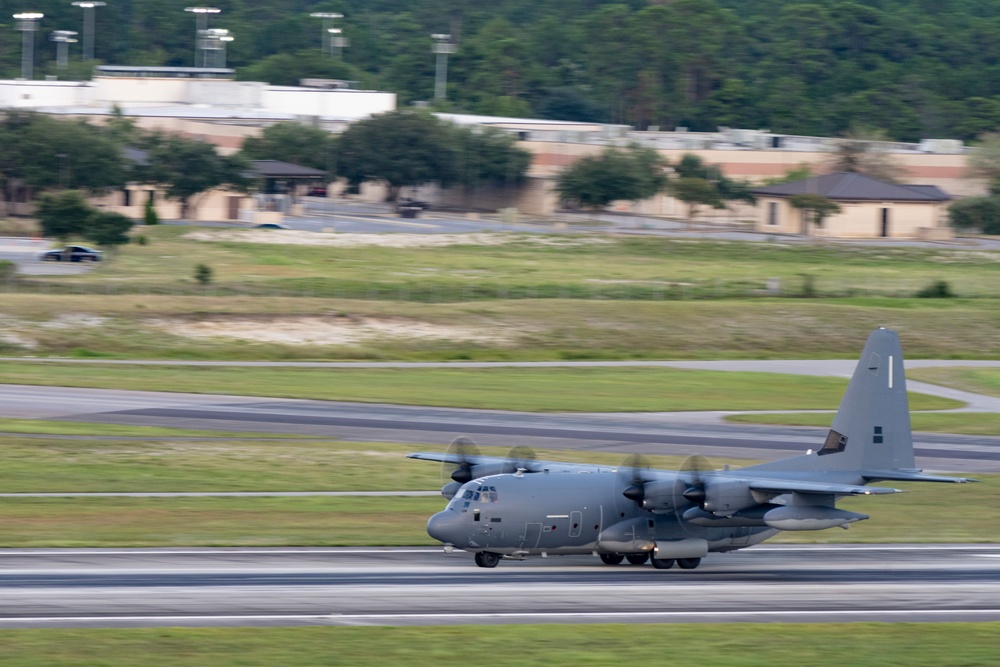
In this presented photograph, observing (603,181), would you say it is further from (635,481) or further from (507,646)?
A: (507,646)

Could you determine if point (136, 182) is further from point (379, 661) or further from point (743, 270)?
point (379, 661)

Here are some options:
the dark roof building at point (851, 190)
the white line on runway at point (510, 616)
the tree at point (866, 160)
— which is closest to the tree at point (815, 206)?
the dark roof building at point (851, 190)

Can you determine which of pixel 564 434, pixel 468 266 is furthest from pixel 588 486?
pixel 468 266

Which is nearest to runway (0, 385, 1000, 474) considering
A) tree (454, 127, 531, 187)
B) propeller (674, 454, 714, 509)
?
propeller (674, 454, 714, 509)

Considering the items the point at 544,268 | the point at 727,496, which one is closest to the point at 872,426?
the point at 727,496

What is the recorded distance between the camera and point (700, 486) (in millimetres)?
33094

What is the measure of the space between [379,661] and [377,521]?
16041 millimetres

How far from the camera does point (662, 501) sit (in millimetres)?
33438

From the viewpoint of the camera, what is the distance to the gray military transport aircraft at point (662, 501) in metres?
32.2

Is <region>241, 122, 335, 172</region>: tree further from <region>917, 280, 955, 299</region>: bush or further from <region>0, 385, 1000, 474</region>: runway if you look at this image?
<region>0, 385, 1000, 474</region>: runway

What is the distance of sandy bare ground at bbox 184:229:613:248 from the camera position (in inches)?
5017

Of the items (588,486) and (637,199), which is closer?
(588,486)

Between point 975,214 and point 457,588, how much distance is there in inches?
5514

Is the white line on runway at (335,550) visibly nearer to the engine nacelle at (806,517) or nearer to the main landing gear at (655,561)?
the main landing gear at (655,561)
